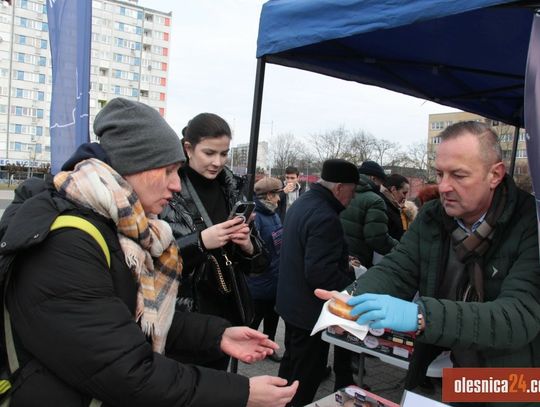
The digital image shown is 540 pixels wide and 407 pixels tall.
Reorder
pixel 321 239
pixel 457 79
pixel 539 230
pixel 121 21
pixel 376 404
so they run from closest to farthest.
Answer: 1. pixel 539 230
2. pixel 376 404
3. pixel 321 239
4. pixel 457 79
5. pixel 121 21

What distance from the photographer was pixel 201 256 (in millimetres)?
2180

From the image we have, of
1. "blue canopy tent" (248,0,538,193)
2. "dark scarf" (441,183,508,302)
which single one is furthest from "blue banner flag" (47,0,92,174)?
"dark scarf" (441,183,508,302)

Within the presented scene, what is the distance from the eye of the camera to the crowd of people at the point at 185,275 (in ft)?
3.64

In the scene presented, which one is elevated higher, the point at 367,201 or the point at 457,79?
the point at 457,79

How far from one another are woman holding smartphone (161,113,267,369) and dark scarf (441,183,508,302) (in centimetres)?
107

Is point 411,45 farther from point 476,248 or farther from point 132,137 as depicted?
point 132,137

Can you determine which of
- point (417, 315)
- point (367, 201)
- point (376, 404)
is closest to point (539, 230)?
point (417, 315)

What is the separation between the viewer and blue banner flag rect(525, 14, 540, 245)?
150 centimetres

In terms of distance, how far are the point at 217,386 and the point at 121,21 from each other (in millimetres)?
78574

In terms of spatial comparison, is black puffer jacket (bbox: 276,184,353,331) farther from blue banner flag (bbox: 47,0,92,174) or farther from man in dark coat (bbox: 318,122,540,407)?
blue banner flag (bbox: 47,0,92,174)

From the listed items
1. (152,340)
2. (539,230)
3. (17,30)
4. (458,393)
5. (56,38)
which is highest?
(17,30)

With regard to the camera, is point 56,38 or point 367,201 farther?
point 367,201

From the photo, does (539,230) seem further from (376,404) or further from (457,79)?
(457,79)

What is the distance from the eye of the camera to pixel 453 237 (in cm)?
175
